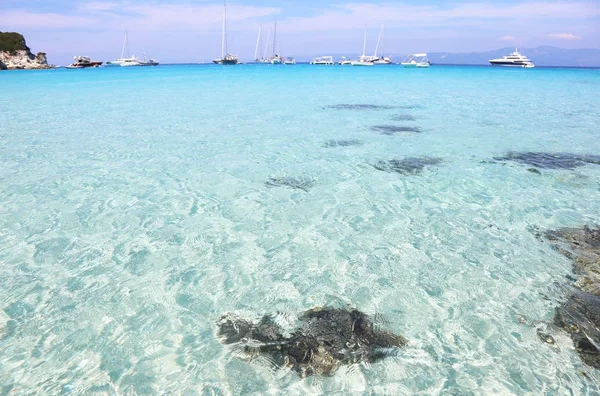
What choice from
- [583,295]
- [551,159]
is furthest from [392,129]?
[583,295]

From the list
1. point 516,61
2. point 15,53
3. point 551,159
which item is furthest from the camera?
point 516,61

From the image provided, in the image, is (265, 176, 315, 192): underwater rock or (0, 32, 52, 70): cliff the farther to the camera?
(0, 32, 52, 70): cliff

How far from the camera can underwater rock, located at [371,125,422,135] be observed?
18266mm

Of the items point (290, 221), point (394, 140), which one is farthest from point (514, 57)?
point (290, 221)

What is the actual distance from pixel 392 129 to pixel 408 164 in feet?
21.5

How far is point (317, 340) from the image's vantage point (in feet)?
15.8

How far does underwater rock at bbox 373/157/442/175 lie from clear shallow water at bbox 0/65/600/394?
1.46 feet

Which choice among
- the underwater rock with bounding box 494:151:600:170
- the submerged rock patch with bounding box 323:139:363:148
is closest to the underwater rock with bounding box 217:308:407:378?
the underwater rock with bounding box 494:151:600:170

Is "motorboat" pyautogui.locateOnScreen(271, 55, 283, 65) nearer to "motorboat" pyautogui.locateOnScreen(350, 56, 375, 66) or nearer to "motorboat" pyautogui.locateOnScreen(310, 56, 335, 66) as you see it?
"motorboat" pyautogui.locateOnScreen(310, 56, 335, 66)

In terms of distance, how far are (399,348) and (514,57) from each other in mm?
146894

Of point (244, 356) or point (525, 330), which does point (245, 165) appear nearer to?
point (244, 356)

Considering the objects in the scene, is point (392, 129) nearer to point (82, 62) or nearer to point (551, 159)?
point (551, 159)

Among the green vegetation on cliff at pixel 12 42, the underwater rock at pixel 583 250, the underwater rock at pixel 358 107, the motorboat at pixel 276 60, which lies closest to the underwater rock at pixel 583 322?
the underwater rock at pixel 583 250

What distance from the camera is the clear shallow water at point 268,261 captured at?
443cm
